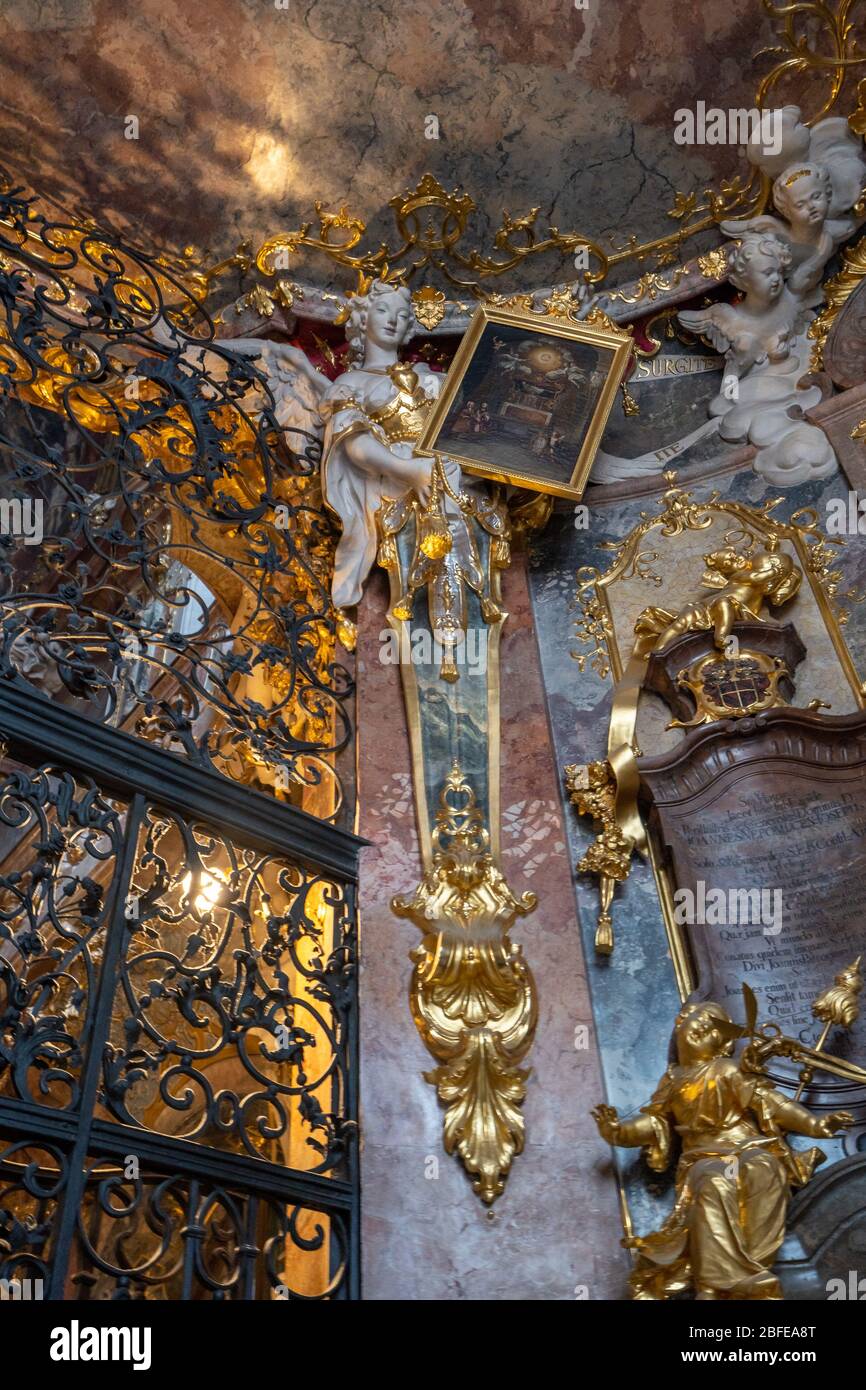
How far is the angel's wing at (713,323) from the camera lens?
299 inches

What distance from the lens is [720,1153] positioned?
187 inches

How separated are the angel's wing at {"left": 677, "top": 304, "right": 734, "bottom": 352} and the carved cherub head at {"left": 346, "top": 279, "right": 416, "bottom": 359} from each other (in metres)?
1.52

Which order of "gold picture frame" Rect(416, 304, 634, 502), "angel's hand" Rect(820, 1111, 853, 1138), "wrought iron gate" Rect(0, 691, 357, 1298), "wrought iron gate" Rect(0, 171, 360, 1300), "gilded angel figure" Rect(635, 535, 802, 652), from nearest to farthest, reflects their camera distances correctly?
"wrought iron gate" Rect(0, 691, 357, 1298)
"wrought iron gate" Rect(0, 171, 360, 1300)
"angel's hand" Rect(820, 1111, 853, 1138)
"gilded angel figure" Rect(635, 535, 802, 652)
"gold picture frame" Rect(416, 304, 634, 502)

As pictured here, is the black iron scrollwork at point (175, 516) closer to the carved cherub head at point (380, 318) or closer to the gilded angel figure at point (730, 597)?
the carved cherub head at point (380, 318)

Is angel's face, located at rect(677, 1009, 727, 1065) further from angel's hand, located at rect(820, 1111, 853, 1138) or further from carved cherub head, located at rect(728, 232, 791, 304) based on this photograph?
carved cherub head, located at rect(728, 232, 791, 304)

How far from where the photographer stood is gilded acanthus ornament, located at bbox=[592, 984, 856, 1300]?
4504 millimetres

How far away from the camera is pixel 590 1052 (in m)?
5.47

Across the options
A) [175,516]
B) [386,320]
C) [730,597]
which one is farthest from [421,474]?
[730,597]

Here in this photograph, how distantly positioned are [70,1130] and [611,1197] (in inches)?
75.3

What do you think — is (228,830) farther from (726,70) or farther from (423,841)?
(726,70)

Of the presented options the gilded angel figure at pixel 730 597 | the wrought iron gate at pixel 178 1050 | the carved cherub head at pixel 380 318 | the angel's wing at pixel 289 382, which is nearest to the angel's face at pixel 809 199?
the gilded angel figure at pixel 730 597

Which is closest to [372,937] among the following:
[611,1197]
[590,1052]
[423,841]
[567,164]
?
[423,841]

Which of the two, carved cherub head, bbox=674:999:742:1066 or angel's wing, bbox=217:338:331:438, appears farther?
angel's wing, bbox=217:338:331:438

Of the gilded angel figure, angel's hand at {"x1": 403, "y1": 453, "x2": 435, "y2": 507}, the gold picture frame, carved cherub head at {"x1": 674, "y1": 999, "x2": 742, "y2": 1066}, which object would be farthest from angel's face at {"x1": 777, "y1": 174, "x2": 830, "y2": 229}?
carved cherub head at {"x1": 674, "y1": 999, "x2": 742, "y2": 1066}
